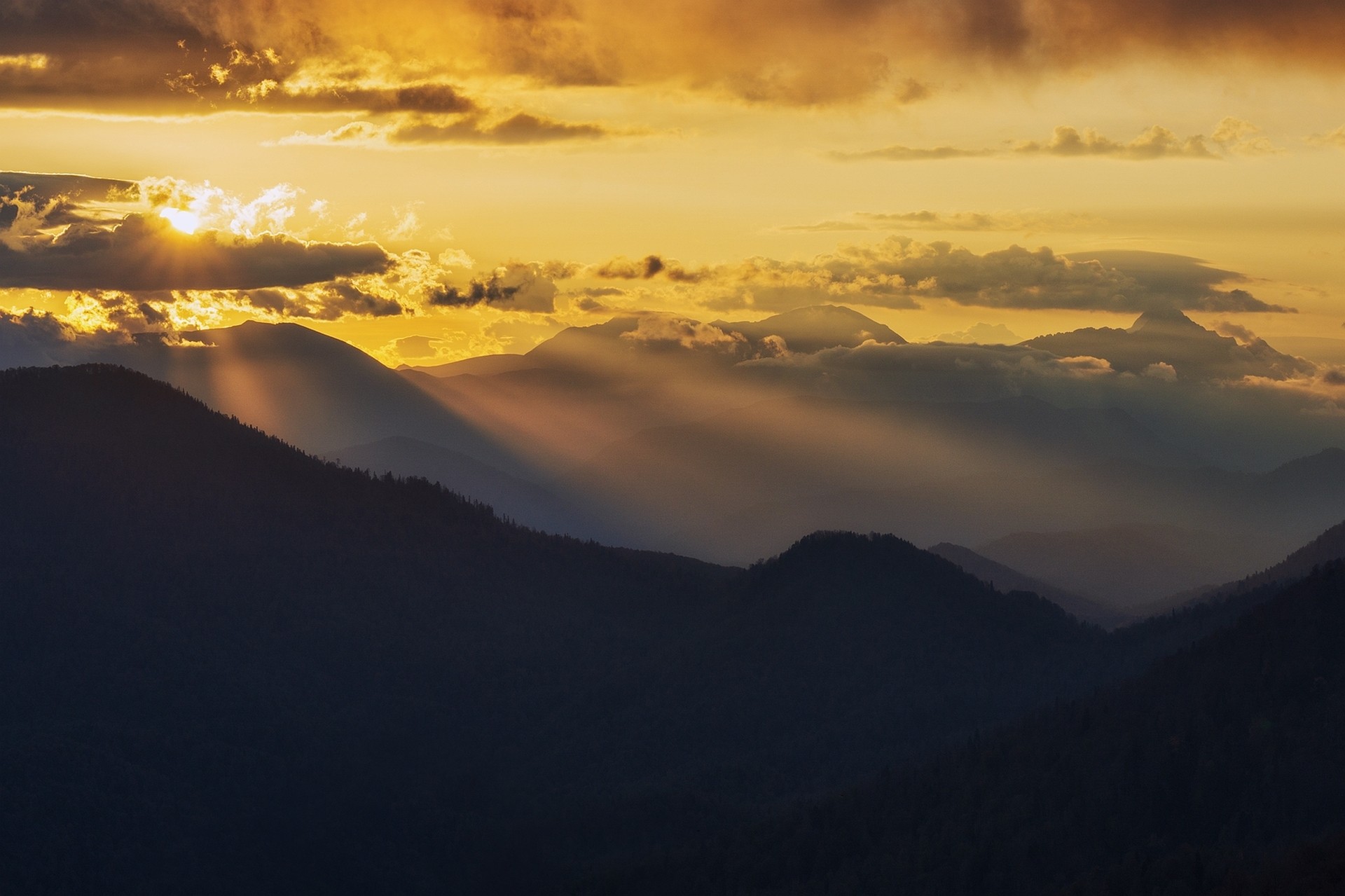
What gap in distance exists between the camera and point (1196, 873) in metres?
185

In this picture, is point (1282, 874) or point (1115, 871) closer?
point (1282, 874)

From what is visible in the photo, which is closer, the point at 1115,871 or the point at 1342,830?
the point at 1342,830

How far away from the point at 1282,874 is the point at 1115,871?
23.5 metres

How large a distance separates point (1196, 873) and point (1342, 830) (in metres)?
17.7

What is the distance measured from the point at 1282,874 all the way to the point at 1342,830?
12.4 metres

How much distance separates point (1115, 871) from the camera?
18925cm

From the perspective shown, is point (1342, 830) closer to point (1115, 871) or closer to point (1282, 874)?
point (1282, 874)

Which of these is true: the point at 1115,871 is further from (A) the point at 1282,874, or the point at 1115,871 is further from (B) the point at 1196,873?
(A) the point at 1282,874

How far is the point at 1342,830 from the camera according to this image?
177 m

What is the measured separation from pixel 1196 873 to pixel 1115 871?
9557mm

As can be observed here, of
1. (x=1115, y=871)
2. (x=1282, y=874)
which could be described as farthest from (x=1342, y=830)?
(x=1115, y=871)

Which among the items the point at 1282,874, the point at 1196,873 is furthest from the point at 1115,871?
the point at 1282,874
